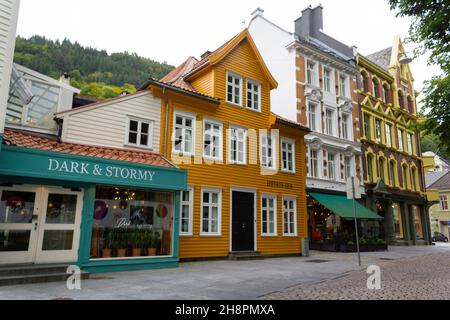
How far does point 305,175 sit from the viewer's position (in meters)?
20.1

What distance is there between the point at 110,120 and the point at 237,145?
6.53 m

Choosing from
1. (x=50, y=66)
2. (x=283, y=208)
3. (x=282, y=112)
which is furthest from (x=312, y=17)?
(x=50, y=66)

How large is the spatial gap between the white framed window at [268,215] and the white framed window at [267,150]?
175 centimetres

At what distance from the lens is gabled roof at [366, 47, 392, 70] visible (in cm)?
3331

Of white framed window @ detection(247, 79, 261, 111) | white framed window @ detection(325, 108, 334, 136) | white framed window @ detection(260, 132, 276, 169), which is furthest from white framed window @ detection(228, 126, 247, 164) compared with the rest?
white framed window @ detection(325, 108, 334, 136)

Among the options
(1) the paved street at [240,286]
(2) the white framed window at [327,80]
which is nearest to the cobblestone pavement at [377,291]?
(1) the paved street at [240,286]

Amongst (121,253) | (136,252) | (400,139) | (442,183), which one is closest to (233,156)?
(136,252)

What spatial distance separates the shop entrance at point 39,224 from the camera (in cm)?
951

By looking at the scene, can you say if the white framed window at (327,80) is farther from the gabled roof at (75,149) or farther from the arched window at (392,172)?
the gabled roof at (75,149)

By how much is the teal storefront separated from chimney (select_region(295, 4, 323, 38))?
22.0m

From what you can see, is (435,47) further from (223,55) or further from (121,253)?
(121,253)

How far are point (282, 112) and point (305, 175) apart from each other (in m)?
4.90

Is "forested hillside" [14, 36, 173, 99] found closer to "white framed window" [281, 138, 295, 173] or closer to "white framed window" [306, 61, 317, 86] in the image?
"white framed window" [306, 61, 317, 86]
